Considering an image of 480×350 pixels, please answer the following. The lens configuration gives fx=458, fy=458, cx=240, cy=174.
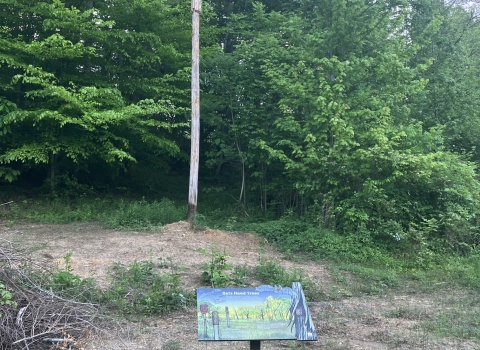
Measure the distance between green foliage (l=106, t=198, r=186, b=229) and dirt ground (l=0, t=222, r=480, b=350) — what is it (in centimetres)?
50

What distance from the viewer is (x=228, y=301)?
4168 mm

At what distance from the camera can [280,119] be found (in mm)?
12055

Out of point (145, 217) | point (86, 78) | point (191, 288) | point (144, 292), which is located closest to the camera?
point (144, 292)

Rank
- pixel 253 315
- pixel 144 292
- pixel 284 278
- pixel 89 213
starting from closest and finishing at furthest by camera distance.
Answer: pixel 253 315 → pixel 144 292 → pixel 284 278 → pixel 89 213

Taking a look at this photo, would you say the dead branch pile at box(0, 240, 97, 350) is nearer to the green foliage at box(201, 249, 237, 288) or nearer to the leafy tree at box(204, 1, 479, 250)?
the green foliage at box(201, 249, 237, 288)

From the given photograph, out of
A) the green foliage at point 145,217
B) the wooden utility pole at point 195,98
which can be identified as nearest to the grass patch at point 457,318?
the wooden utility pole at point 195,98

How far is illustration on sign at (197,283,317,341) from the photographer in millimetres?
3904

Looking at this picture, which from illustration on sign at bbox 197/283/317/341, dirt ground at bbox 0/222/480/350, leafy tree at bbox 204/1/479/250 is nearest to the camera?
illustration on sign at bbox 197/283/317/341

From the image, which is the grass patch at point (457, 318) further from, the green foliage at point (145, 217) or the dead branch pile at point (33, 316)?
the green foliage at point (145, 217)

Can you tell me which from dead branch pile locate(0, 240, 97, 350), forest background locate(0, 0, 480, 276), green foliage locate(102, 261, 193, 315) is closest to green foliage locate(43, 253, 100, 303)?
green foliage locate(102, 261, 193, 315)

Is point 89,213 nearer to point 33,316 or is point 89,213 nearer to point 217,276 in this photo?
point 217,276

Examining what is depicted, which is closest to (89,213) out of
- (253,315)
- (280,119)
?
(280,119)

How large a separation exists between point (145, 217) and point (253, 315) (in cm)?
807

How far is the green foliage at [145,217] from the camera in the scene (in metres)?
11.2
